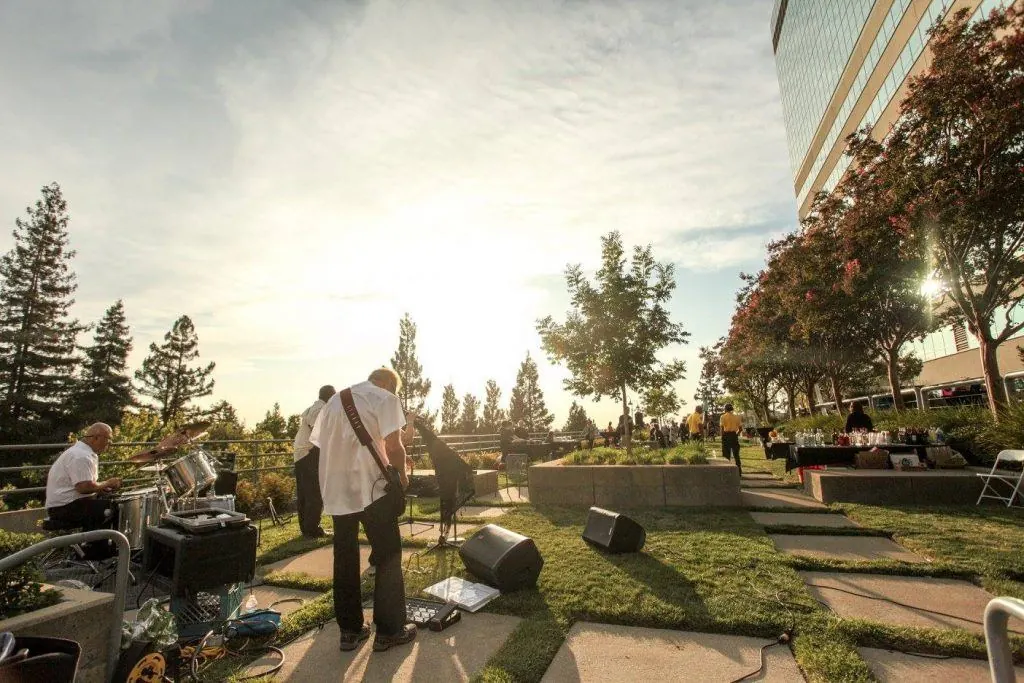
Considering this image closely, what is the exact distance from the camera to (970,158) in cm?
1058

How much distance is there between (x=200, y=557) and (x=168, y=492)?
2.18m

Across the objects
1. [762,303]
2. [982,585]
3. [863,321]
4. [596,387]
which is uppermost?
[762,303]

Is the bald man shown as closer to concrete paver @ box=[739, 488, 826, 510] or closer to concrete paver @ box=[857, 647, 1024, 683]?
concrete paver @ box=[857, 647, 1024, 683]

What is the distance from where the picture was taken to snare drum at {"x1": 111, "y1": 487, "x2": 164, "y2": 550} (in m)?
4.53

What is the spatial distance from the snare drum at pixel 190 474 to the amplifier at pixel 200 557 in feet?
4.17

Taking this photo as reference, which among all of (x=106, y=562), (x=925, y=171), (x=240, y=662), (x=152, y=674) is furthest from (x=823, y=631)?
(x=925, y=171)

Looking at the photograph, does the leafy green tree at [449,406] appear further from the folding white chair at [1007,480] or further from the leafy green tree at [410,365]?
the folding white chair at [1007,480]

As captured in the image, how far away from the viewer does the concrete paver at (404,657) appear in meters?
3.04

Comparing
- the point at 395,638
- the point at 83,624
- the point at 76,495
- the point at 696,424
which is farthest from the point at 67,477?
the point at 696,424

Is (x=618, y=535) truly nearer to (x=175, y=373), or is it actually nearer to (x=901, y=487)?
(x=901, y=487)

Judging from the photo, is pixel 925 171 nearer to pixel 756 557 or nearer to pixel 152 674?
pixel 756 557

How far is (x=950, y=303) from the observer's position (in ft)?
83.1

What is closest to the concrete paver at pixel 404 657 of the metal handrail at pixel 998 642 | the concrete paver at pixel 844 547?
the metal handrail at pixel 998 642

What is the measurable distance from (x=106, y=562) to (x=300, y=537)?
2.76 meters
